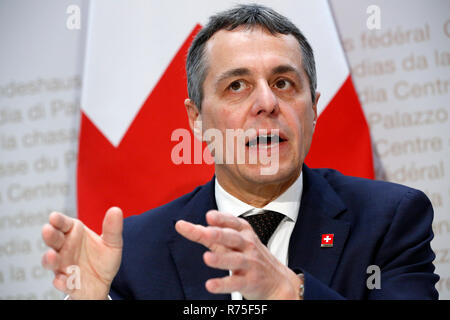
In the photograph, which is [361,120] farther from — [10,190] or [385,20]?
[10,190]

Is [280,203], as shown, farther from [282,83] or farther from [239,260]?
[239,260]

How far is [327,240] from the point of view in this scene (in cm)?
169

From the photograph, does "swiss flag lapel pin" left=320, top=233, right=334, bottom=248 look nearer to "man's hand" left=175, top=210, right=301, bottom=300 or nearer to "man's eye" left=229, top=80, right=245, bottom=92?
"man's hand" left=175, top=210, right=301, bottom=300

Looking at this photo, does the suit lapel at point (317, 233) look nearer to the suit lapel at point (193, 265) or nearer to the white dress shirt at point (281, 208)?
the white dress shirt at point (281, 208)

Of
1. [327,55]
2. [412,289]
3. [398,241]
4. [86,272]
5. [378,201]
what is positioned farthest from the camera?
[327,55]

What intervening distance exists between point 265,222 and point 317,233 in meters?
0.18

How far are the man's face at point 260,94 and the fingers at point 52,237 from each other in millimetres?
660

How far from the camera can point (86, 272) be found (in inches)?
55.4

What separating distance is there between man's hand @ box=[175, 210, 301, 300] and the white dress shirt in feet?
1.47

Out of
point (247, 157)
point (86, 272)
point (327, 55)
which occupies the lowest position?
point (86, 272)

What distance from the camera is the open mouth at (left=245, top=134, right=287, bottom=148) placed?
1.68 metres

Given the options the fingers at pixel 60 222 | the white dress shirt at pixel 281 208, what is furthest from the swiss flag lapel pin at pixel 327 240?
the fingers at pixel 60 222

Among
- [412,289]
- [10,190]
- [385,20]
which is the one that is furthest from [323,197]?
[10,190]
